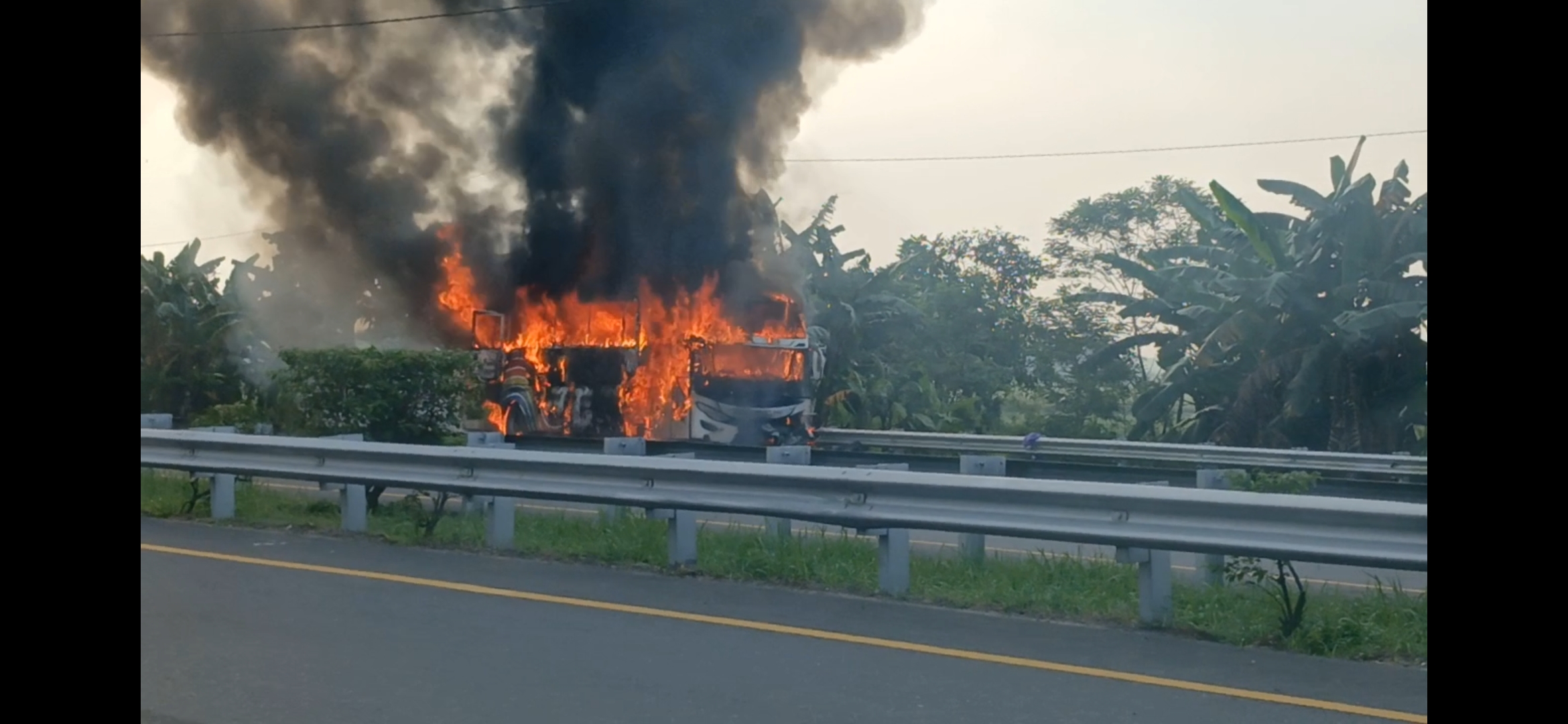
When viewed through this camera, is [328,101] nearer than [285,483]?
No

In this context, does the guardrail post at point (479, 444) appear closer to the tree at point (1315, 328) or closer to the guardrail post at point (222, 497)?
the guardrail post at point (222, 497)

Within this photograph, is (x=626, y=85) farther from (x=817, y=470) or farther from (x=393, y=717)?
(x=393, y=717)

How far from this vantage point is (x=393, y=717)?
207 inches

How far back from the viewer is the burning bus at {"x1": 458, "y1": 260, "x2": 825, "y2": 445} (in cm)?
2031

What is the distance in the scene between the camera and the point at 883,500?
788 cm

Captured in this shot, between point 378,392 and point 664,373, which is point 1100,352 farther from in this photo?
point 378,392

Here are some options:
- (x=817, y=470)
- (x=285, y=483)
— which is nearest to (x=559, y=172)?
(x=285, y=483)

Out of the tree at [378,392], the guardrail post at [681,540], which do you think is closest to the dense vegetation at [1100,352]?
the tree at [378,392]

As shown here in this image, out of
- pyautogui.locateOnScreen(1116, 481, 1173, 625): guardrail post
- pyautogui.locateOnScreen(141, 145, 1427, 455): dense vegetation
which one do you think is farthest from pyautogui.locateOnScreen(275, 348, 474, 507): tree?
pyautogui.locateOnScreen(1116, 481, 1173, 625): guardrail post

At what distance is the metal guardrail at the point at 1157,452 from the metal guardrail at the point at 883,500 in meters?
6.78

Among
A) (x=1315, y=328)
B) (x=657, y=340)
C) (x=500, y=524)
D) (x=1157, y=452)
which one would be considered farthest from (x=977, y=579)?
(x=657, y=340)

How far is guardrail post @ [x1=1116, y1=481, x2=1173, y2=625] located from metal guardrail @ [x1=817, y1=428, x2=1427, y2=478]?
6.50 meters
